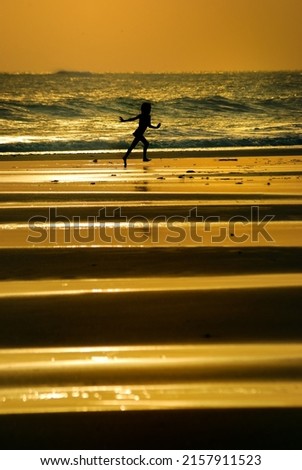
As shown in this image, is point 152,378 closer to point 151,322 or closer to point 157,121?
point 151,322

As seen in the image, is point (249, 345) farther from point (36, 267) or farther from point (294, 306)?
point (36, 267)

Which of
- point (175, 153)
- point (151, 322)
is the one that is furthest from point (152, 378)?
point (175, 153)

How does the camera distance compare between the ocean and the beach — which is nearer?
the beach

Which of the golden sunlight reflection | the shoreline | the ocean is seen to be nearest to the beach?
the golden sunlight reflection

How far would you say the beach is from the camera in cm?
528

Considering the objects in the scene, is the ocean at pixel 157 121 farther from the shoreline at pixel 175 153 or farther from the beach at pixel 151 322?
the beach at pixel 151 322

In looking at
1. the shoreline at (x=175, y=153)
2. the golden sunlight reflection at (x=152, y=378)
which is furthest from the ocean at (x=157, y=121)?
the golden sunlight reflection at (x=152, y=378)

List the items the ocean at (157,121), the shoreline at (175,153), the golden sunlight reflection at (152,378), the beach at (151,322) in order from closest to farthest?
the beach at (151,322) < the golden sunlight reflection at (152,378) < the shoreline at (175,153) < the ocean at (157,121)

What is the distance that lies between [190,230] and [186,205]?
235cm

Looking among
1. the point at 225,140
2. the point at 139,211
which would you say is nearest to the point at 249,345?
the point at 139,211

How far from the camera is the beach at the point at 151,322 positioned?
5277 mm

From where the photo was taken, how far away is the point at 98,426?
5211 mm

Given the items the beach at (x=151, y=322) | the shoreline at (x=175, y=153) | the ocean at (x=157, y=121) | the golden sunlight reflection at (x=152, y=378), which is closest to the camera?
the beach at (x=151, y=322)

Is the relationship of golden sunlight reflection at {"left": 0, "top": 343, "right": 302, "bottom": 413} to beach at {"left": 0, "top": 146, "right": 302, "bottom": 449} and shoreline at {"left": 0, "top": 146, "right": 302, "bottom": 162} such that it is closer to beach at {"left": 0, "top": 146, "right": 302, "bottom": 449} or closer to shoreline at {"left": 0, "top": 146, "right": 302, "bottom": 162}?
beach at {"left": 0, "top": 146, "right": 302, "bottom": 449}
